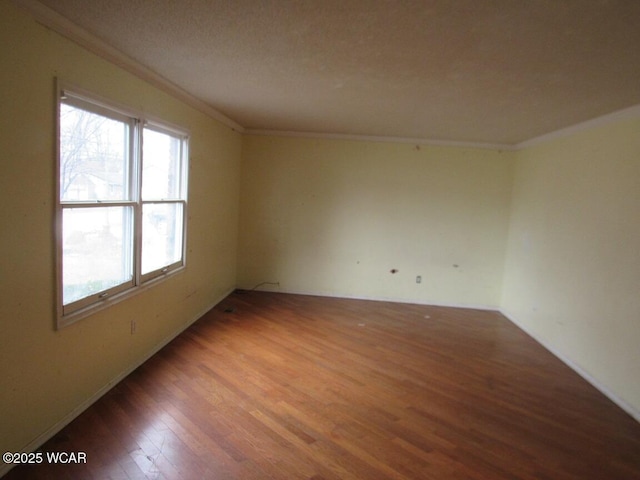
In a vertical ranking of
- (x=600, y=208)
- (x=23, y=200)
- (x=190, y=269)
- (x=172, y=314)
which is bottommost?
(x=172, y=314)

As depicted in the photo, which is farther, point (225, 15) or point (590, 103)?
point (590, 103)

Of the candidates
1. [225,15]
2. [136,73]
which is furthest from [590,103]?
[136,73]

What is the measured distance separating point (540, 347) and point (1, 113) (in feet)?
16.3

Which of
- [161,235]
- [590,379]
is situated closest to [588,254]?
[590,379]

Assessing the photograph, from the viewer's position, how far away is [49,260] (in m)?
2.08

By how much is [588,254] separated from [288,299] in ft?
11.8

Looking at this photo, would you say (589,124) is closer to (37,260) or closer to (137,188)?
(137,188)

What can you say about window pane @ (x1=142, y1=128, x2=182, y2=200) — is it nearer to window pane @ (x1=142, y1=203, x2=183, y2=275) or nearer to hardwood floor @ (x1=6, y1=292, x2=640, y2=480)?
window pane @ (x1=142, y1=203, x2=183, y2=275)

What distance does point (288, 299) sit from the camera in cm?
536

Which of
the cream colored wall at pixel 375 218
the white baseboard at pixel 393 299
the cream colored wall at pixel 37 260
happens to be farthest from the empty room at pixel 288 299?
the white baseboard at pixel 393 299

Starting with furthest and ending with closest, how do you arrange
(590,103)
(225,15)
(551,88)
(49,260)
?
A: 1. (590,103)
2. (551,88)
3. (49,260)
4. (225,15)

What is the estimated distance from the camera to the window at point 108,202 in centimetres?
223

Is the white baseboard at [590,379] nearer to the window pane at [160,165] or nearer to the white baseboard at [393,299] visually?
the white baseboard at [393,299]

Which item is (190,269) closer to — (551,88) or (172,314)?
(172,314)
